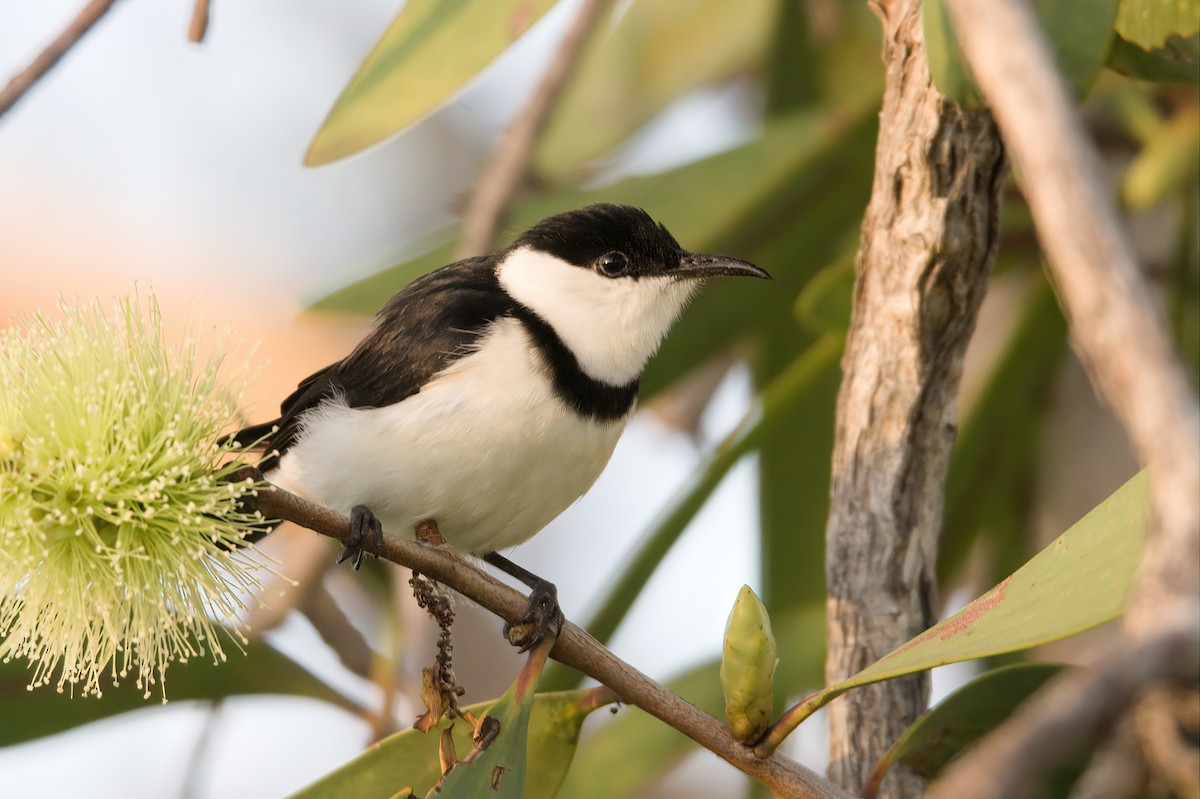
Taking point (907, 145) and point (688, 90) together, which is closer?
point (907, 145)

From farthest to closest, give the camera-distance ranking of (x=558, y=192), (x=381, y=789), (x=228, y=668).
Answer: (x=558, y=192)
(x=228, y=668)
(x=381, y=789)

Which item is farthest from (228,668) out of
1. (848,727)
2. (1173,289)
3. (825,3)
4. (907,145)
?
(825,3)

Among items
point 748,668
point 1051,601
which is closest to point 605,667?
point 748,668

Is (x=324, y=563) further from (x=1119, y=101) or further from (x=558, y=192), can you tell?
(x=1119, y=101)

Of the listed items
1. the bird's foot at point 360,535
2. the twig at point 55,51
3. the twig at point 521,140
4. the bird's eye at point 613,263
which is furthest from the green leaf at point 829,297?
the twig at point 55,51

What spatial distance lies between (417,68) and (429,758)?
118 cm

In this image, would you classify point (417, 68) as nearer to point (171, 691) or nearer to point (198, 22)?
point (198, 22)

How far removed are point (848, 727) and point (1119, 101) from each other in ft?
5.87

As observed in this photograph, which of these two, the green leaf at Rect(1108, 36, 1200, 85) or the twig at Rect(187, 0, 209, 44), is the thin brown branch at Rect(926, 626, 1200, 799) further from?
the twig at Rect(187, 0, 209, 44)

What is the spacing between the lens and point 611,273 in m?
2.90

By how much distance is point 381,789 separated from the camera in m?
1.93

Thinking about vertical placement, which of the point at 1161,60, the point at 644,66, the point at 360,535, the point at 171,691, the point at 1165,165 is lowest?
the point at 171,691

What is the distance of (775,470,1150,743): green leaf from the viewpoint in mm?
1317

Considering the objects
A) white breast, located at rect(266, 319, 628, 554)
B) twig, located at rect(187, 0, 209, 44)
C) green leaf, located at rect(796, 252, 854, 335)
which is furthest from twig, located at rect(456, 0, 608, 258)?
twig, located at rect(187, 0, 209, 44)
